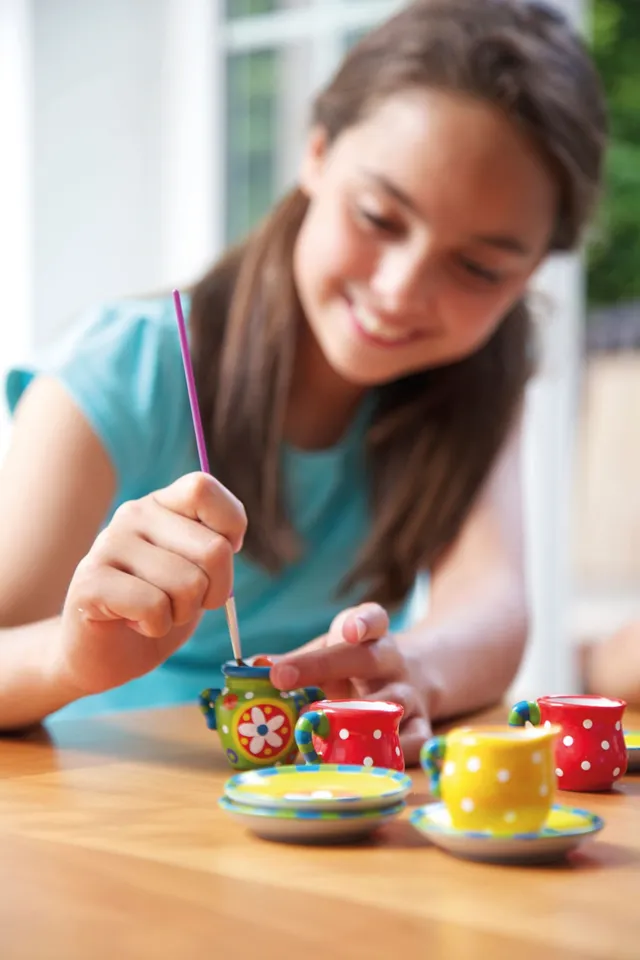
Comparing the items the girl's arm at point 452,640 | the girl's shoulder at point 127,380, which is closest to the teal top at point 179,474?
the girl's shoulder at point 127,380

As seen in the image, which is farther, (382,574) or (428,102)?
(382,574)

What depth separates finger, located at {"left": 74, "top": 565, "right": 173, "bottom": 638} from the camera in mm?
889

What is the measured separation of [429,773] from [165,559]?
27cm

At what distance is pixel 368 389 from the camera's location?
178 centimetres

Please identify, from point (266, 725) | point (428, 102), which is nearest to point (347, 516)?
point (428, 102)

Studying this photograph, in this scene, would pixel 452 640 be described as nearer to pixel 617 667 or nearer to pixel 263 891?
pixel 617 667

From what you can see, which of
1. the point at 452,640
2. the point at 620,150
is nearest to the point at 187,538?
the point at 452,640

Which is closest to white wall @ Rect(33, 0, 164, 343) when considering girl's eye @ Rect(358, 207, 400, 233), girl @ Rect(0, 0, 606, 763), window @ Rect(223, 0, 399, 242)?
window @ Rect(223, 0, 399, 242)

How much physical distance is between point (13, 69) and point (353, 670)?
2.47 metres

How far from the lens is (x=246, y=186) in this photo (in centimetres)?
321

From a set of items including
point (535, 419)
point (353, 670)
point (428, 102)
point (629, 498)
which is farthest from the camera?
point (629, 498)

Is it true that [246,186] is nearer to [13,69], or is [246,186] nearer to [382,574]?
[13,69]

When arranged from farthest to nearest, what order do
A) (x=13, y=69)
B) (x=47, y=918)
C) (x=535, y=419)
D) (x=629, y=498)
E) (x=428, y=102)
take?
(x=629, y=498)
(x=13, y=69)
(x=535, y=419)
(x=428, y=102)
(x=47, y=918)

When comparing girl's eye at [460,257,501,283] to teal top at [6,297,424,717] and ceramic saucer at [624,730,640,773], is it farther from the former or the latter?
ceramic saucer at [624,730,640,773]
